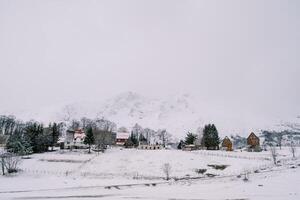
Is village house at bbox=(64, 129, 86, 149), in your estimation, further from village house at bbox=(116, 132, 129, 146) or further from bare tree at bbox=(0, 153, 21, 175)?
bare tree at bbox=(0, 153, 21, 175)

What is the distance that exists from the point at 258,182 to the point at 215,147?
73.3 meters

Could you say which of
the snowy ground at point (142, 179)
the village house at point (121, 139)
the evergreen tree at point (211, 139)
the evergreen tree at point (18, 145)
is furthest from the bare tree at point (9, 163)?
the village house at point (121, 139)

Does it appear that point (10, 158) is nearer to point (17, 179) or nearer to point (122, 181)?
point (17, 179)

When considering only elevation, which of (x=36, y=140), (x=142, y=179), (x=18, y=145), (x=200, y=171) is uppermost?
(x=36, y=140)

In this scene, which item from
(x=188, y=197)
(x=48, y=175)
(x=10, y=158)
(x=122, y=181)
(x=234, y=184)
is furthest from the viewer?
(x=10, y=158)

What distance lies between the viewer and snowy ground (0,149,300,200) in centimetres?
4766

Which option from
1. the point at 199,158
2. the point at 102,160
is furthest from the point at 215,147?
the point at 102,160

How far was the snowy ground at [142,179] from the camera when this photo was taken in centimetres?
4766

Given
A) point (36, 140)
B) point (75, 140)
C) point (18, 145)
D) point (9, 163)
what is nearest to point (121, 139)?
point (75, 140)

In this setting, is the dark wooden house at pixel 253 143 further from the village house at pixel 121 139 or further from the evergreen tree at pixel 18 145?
the evergreen tree at pixel 18 145

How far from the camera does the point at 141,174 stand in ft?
244

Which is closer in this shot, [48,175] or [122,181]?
[122,181]

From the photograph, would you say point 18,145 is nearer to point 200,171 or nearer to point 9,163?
point 9,163

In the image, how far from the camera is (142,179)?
221 feet
